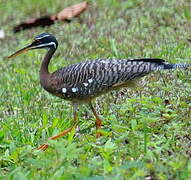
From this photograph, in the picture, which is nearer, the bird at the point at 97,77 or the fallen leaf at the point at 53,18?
the bird at the point at 97,77

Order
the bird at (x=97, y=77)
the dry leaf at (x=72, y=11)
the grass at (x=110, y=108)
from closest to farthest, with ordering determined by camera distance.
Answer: the grass at (x=110, y=108)
the bird at (x=97, y=77)
the dry leaf at (x=72, y=11)

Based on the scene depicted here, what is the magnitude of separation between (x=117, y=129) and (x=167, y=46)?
3.44 meters

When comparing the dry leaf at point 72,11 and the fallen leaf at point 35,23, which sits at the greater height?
the dry leaf at point 72,11

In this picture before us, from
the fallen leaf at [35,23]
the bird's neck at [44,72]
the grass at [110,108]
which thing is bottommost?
the fallen leaf at [35,23]

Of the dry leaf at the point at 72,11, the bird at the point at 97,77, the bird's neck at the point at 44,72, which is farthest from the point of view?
the dry leaf at the point at 72,11

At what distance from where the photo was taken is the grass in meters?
5.37

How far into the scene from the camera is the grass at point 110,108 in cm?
537

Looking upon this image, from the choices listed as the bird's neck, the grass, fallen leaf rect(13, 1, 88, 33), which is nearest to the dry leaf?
fallen leaf rect(13, 1, 88, 33)

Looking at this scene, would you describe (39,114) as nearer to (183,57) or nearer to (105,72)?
(105,72)

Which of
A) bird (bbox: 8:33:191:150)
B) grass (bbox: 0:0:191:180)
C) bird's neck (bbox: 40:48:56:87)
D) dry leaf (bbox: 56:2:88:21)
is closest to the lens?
grass (bbox: 0:0:191:180)

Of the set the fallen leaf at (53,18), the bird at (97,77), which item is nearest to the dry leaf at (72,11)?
the fallen leaf at (53,18)

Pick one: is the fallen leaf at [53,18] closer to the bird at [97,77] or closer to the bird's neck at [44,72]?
the bird's neck at [44,72]

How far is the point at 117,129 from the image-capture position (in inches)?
253

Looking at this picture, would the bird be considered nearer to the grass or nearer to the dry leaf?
the grass
